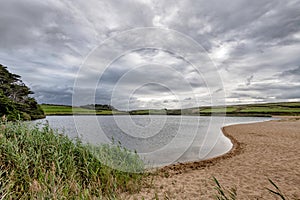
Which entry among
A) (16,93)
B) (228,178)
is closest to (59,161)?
(228,178)

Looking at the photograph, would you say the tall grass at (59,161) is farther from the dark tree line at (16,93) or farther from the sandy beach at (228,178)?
the dark tree line at (16,93)

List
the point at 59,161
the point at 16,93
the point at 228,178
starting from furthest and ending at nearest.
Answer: the point at 16,93, the point at 228,178, the point at 59,161

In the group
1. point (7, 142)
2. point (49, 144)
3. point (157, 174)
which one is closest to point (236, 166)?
point (157, 174)

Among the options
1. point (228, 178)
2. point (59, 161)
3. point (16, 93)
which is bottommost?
point (228, 178)

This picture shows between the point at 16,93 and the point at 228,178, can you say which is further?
the point at 16,93

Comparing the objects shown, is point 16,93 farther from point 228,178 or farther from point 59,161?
point 228,178

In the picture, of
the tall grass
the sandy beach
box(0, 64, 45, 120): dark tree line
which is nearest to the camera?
the tall grass

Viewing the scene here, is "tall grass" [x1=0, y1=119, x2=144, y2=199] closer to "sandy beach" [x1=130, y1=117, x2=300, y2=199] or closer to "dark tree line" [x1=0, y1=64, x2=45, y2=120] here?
"sandy beach" [x1=130, y1=117, x2=300, y2=199]

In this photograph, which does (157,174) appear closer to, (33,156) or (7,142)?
(33,156)

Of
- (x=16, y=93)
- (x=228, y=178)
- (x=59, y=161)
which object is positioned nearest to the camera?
(x=59, y=161)

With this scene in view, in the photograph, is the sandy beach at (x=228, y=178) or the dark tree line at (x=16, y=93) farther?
the dark tree line at (x=16, y=93)

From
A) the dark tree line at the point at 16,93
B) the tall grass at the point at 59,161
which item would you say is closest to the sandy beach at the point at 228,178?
the tall grass at the point at 59,161

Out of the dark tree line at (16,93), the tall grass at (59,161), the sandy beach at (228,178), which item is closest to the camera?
the tall grass at (59,161)

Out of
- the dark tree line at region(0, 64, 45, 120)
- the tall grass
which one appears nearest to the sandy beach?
the tall grass
